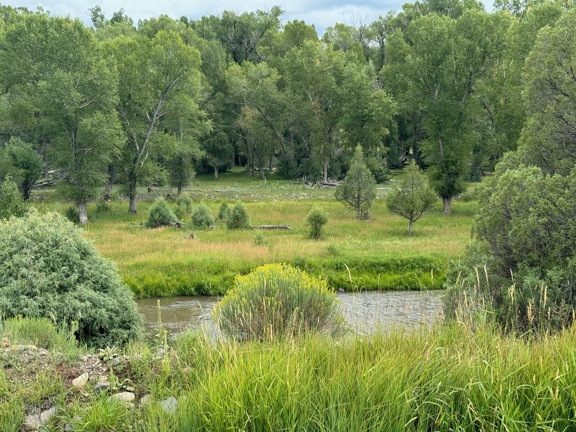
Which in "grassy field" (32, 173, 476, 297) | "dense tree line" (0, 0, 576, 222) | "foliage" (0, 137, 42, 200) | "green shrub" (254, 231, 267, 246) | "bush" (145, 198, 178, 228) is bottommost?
"grassy field" (32, 173, 476, 297)

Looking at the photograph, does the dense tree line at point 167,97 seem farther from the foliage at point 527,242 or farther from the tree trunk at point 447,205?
the foliage at point 527,242

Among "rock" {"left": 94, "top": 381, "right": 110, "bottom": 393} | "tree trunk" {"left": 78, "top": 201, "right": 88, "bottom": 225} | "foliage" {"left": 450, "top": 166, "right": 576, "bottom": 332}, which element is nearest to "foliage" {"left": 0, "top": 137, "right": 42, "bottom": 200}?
"tree trunk" {"left": 78, "top": 201, "right": 88, "bottom": 225}

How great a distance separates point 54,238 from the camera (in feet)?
33.5

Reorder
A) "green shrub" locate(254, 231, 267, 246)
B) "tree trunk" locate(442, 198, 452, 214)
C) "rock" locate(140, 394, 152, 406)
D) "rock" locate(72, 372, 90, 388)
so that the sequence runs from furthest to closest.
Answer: "tree trunk" locate(442, 198, 452, 214) → "green shrub" locate(254, 231, 267, 246) → "rock" locate(72, 372, 90, 388) → "rock" locate(140, 394, 152, 406)

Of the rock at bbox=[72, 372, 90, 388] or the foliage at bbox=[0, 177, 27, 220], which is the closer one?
the rock at bbox=[72, 372, 90, 388]

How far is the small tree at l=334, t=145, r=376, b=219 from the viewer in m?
33.3

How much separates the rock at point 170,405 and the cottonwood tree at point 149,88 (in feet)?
119

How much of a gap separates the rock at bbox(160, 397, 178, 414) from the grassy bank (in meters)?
0.06

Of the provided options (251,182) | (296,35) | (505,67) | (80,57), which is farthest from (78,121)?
(296,35)

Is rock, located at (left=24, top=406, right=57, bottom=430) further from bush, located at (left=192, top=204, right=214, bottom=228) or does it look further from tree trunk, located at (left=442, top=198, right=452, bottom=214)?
tree trunk, located at (left=442, top=198, right=452, bottom=214)

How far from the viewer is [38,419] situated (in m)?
4.27

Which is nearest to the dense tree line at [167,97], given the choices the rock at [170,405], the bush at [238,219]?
the bush at [238,219]

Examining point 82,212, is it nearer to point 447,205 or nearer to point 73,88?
point 73,88

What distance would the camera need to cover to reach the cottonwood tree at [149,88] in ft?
127
